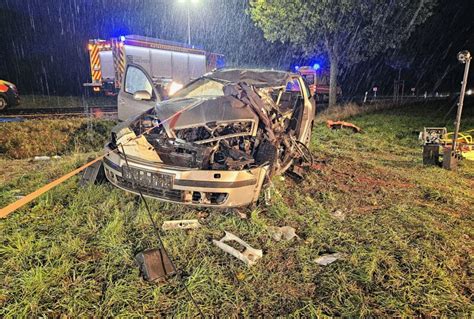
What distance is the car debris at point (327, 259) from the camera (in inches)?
112

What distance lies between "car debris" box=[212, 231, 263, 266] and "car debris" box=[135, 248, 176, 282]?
21.7 inches

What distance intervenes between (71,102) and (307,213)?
14.0m

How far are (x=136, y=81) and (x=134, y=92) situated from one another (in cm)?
22

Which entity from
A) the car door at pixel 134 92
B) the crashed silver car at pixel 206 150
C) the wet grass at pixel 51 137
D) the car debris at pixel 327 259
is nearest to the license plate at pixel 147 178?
the crashed silver car at pixel 206 150

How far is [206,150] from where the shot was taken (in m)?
3.42

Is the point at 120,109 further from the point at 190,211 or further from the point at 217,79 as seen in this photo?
the point at 190,211

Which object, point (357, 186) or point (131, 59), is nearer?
point (357, 186)

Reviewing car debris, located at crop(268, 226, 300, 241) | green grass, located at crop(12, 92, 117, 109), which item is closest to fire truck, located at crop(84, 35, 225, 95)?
green grass, located at crop(12, 92, 117, 109)

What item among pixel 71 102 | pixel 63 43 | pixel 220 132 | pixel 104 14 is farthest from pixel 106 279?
pixel 104 14

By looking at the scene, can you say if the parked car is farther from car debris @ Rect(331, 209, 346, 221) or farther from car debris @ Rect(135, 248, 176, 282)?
car debris @ Rect(331, 209, 346, 221)

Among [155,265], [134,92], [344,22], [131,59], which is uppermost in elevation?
[344,22]

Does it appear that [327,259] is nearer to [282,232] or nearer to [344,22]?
[282,232]

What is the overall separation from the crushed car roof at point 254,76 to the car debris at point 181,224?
7.62 ft

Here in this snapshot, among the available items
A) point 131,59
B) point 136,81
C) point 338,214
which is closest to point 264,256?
point 338,214
